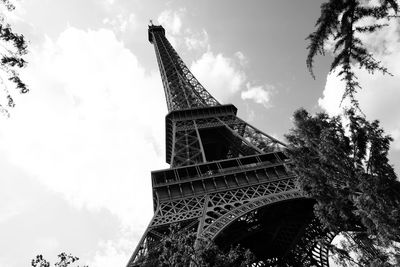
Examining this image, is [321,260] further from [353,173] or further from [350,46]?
[350,46]

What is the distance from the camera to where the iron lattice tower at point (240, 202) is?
72.3ft

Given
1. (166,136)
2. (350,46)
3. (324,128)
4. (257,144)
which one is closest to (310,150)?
(324,128)

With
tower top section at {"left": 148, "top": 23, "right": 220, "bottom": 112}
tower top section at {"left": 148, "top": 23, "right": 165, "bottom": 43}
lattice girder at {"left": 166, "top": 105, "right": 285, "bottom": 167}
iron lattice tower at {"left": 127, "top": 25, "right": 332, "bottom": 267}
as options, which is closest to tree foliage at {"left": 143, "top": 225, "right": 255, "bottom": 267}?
iron lattice tower at {"left": 127, "top": 25, "right": 332, "bottom": 267}

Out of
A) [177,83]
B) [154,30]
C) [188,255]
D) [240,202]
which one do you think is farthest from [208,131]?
[154,30]

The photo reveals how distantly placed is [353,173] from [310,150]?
2.34 metres

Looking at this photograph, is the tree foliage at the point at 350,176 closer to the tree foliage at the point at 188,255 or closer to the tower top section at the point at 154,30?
the tree foliage at the point at 188,255

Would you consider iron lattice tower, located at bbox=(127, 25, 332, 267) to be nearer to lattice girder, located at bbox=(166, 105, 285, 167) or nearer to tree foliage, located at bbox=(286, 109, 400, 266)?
lattice girder, located at bbox=(166, 105, 285, 167)

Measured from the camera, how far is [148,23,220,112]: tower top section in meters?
46.3

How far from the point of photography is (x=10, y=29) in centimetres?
715

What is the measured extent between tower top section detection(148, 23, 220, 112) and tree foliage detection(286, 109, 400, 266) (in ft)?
92.9

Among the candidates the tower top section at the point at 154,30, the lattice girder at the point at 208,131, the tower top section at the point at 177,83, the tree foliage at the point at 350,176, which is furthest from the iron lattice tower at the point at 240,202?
the tower top section at the point at 154,30

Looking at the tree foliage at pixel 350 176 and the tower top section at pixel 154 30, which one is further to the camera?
the tower top section at pixel 154 30

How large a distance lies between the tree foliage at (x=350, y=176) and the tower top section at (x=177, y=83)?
28.3m

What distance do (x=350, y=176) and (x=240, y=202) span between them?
11980mm
